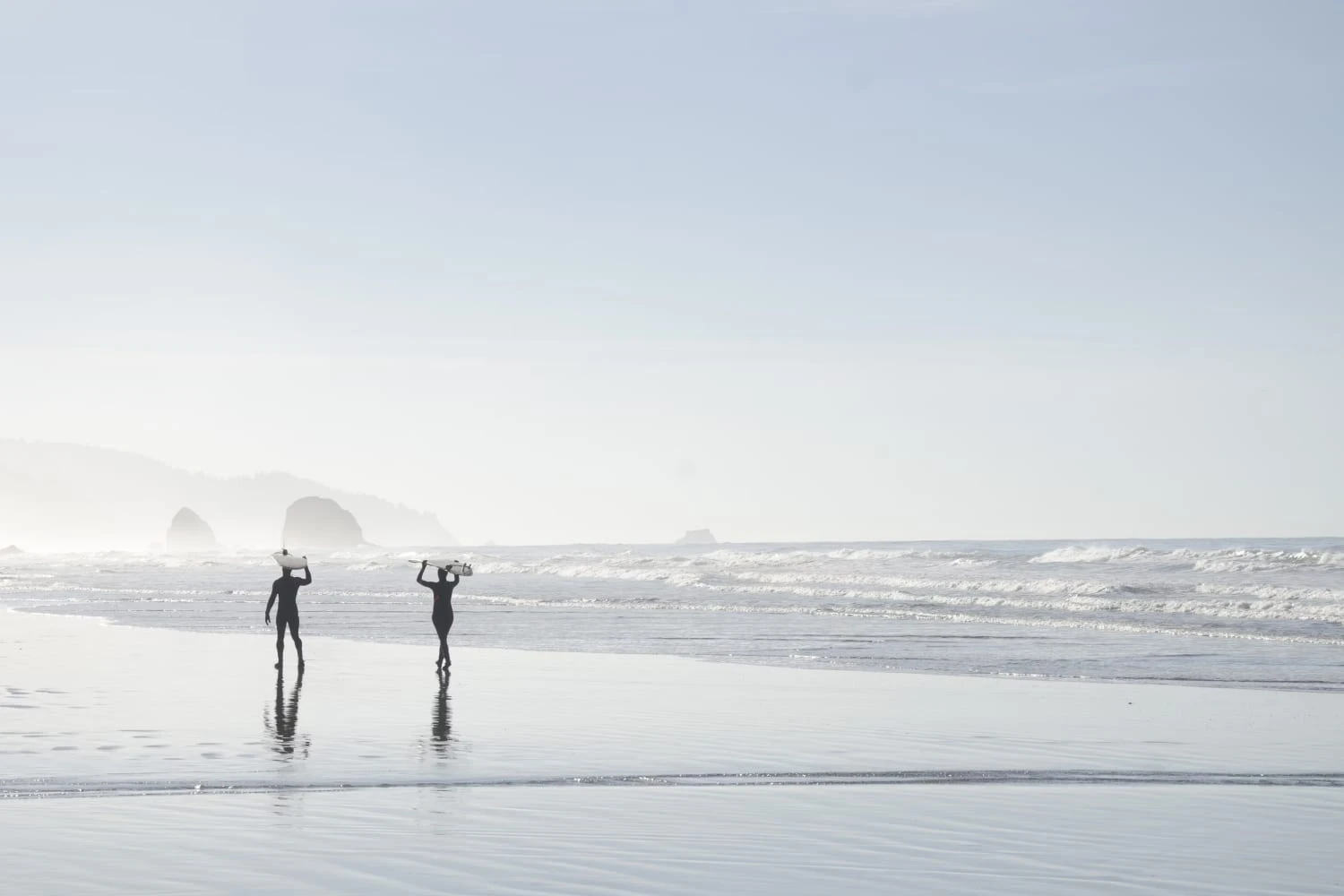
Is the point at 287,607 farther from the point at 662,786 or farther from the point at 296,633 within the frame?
the point at 662,786

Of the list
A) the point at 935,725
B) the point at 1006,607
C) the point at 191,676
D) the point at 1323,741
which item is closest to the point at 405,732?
the point at 935,725

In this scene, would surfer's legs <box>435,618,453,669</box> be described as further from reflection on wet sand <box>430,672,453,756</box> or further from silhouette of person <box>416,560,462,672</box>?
reflection on wet sand <box>430,672,453,756</box>

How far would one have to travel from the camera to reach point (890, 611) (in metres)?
36.0

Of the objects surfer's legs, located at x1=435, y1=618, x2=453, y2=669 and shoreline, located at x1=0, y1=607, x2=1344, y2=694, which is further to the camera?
surfer's legs, located at x1=435, y1=618, x2=453, y2=669

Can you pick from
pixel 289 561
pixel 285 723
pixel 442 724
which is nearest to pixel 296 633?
pixel 289 561

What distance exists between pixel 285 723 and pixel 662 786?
5.46m

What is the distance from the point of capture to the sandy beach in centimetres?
805

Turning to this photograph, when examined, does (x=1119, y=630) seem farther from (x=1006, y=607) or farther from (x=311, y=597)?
(x=311, y=597)

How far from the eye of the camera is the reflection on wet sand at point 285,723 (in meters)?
12.8

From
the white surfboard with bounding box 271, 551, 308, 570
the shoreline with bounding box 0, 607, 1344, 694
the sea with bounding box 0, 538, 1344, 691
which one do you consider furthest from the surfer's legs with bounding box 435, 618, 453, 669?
the sea with bounding box 0, 538, 1344, 691

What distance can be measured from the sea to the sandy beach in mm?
4229

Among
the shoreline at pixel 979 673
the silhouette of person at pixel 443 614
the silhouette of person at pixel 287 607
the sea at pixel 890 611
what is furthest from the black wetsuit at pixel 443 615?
the sea at pixel 890 611

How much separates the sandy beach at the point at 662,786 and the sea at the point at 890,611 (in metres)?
4.23

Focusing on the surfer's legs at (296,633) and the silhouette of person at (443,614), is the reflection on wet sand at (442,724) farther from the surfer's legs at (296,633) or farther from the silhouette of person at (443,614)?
the surfer's legs at (296,633)
